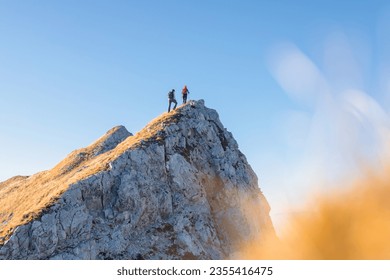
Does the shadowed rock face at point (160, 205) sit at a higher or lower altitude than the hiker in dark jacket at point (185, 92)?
lower

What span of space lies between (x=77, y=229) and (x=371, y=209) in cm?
3752

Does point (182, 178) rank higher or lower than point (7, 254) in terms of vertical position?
higher

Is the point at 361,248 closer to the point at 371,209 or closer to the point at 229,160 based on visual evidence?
the point at 371,209

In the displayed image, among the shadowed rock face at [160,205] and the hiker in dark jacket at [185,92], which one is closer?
the shadowed rock face at [160,205]

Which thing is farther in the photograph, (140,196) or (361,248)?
(361,248)

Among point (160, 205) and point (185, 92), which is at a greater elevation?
point (185, 92)

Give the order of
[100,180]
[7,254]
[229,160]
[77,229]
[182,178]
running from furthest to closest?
[229,160] → [182,178] → [100,180] → [77,229] → [7,254]

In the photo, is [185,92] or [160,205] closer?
[160,205]

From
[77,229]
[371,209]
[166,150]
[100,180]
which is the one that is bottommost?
[77,229]

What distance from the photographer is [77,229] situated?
37406 millimetres

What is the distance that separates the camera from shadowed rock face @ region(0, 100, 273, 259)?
1447 inches

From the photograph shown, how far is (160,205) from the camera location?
1713 inches

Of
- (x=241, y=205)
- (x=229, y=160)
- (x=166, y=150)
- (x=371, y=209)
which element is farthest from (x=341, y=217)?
(x=166, y=150)

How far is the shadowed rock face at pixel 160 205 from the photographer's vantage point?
3675 cm
